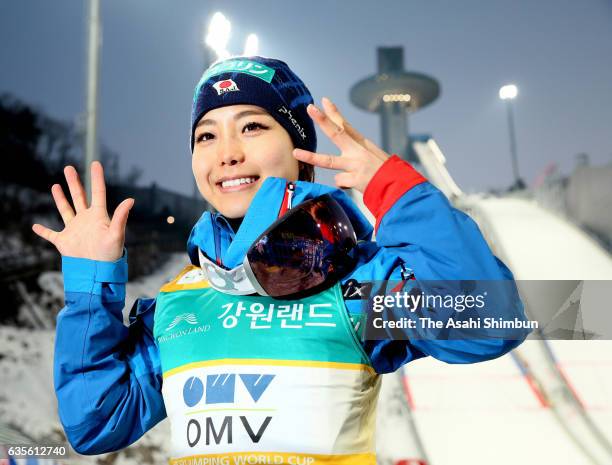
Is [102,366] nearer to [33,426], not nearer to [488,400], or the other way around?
[33,426]

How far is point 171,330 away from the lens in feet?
5.45

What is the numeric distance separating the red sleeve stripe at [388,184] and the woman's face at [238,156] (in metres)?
0.45

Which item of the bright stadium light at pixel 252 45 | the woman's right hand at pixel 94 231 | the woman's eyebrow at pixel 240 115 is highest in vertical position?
→ the bright stadium light at pixel 252 45

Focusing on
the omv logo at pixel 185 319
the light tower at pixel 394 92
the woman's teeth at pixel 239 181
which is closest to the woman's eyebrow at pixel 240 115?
the woman's teeth at pixel 239 181

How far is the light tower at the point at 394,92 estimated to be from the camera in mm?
48000

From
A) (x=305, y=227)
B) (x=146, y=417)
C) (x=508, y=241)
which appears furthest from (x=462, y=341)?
(x=508, y=241)

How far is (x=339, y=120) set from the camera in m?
1.45

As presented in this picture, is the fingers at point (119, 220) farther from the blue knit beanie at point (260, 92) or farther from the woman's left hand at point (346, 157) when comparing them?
the woman's left hand at point (346, 157)

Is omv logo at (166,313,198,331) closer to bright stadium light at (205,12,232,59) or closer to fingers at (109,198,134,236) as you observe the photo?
fingers at (109,198,134,236)

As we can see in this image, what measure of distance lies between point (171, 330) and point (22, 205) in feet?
27.5

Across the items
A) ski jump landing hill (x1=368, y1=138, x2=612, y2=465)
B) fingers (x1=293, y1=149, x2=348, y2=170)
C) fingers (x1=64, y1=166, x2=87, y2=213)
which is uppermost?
fingers (x1=64, y1=166, x2=87, y2=213)

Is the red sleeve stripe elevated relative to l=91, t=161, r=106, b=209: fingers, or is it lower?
lower

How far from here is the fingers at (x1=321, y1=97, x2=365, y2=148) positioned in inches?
57.1

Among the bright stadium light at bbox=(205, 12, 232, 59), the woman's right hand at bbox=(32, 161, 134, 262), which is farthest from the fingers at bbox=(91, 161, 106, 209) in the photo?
the bright stadium light at bbox=(205, 12, 232, 59)
